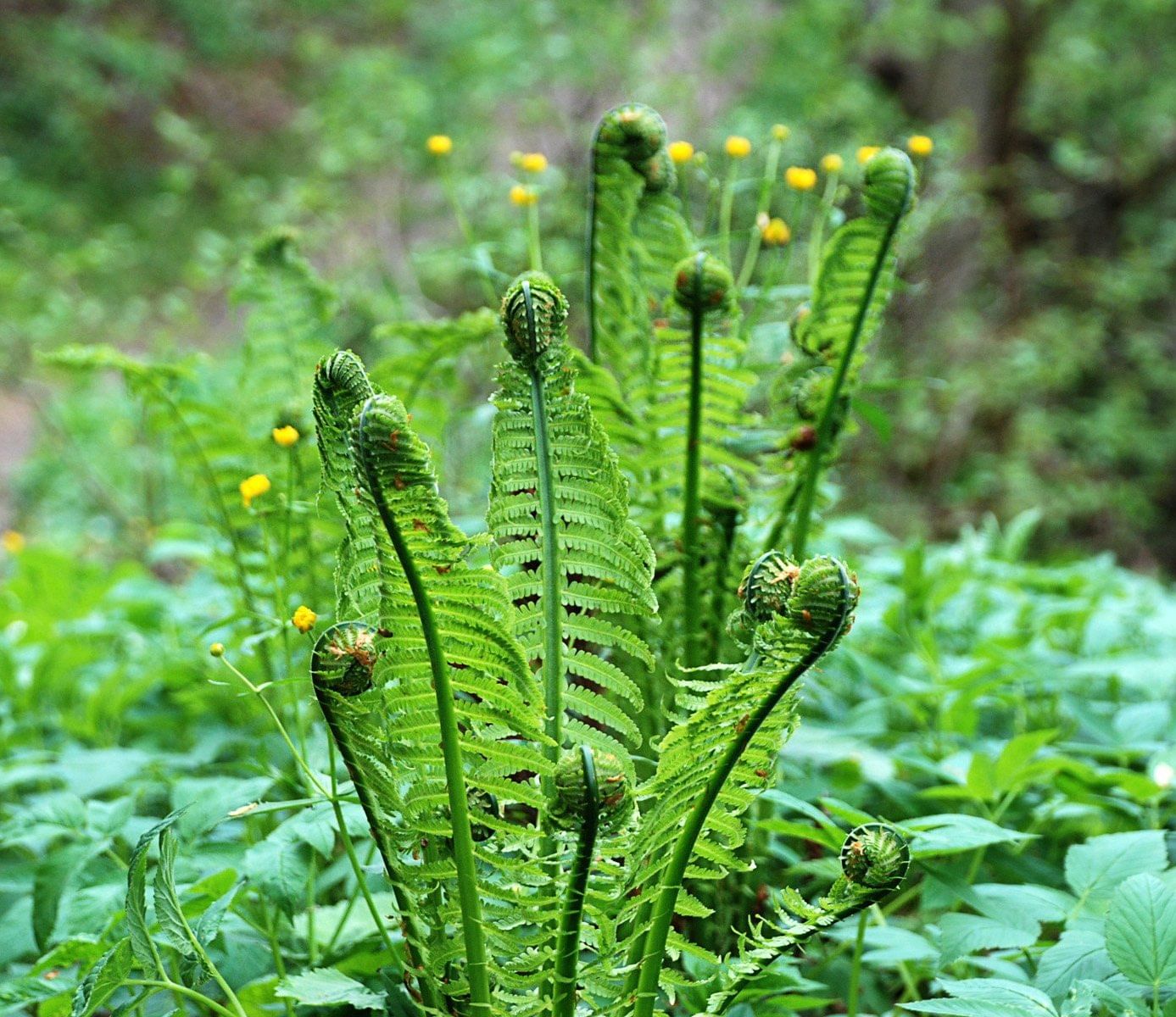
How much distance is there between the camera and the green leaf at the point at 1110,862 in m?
1.15

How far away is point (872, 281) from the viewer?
1.23 metres

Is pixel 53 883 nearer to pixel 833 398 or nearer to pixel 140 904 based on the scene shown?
pixel 140 904

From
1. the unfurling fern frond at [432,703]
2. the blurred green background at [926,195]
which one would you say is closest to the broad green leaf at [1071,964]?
the unfurling fern frond at [432,703]

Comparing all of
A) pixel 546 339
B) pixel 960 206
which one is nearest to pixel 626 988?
pixel 546 339

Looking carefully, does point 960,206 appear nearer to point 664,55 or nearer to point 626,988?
point 664,55

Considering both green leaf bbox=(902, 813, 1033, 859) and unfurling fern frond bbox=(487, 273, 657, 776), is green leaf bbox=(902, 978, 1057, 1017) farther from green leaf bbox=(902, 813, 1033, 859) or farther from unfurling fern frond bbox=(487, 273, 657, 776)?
unfurling fern frond bbox=(487, 273, 657, 776)

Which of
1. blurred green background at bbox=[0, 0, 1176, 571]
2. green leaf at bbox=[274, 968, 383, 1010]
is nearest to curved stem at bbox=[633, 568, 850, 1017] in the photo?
green leaf at bbox=[274, 968, 383, 1010]

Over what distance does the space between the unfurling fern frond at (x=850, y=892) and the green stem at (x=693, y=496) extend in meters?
0.42

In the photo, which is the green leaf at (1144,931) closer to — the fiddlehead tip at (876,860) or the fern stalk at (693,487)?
the fiddlehead tip at (876,860)

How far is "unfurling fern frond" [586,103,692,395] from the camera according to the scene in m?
1.25

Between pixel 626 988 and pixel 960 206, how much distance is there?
4840 millimetres

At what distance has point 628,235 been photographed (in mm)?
1316

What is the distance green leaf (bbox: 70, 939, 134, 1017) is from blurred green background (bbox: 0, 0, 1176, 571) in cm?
337

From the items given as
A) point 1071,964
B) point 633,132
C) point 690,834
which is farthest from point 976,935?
point 633,132
